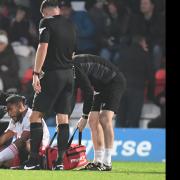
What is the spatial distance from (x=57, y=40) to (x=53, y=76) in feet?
1.58

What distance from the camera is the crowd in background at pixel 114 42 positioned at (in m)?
16.1

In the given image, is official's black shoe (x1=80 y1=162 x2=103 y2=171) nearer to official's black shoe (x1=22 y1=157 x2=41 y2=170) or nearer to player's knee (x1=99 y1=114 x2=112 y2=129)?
player's knee (x1=99 y1=114 x2=112 y2=129)

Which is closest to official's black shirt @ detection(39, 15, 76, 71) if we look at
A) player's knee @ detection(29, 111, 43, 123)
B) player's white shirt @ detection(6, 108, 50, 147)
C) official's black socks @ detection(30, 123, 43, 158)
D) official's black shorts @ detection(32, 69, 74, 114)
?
official's black shorts @ detection(32, 69, 74, 114)

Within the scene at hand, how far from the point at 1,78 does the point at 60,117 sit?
446 cm

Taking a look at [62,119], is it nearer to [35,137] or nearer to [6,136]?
[35,137]

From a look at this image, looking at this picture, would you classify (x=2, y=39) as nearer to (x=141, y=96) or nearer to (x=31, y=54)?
(x=31, y=54)

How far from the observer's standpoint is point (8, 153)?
12297mm

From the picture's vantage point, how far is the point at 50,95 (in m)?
11.8

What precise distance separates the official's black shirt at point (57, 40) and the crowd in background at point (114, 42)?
13.4ft

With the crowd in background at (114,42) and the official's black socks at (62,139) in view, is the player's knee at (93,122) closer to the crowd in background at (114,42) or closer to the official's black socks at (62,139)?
the official's black socks at (62,139)

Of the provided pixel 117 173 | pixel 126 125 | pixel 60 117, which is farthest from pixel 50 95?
pixel 126 125

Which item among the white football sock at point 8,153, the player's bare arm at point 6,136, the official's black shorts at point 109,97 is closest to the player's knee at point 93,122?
the official's black shorts at point 109,97

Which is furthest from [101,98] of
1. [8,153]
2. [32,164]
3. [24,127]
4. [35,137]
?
[8,153]
